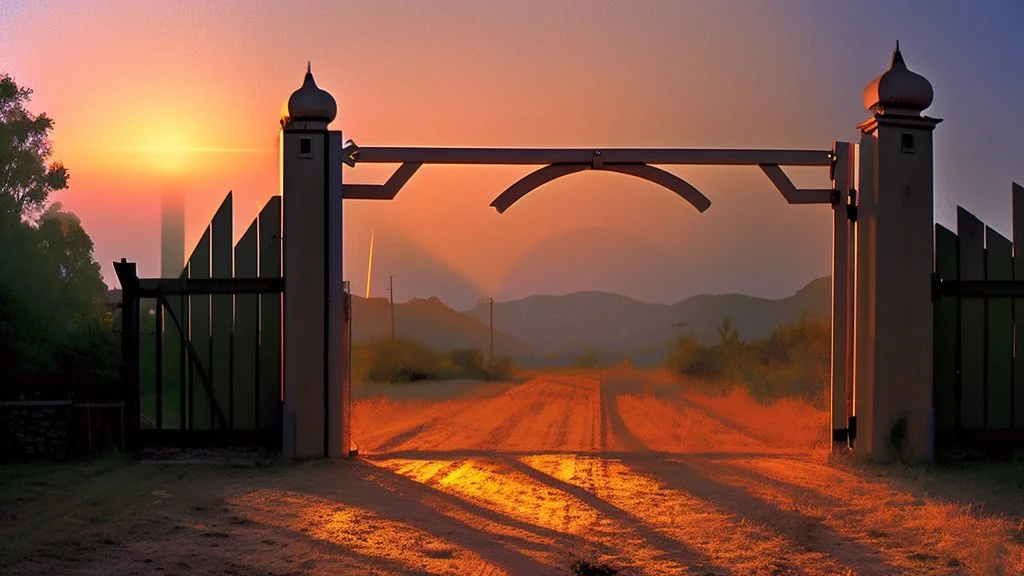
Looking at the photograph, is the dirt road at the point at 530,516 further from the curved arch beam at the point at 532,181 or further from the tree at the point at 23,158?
the tree at the point at 23,158

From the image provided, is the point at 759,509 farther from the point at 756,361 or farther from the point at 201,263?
the point at 756,361

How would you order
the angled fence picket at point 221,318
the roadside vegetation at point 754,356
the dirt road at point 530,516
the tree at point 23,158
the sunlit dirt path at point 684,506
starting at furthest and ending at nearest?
the roadside vegetation at point 754,356 → the tree at point 23,158 → the angled fence picket at point 221,318 → the sunlit dirt path at point 684,506 → the dirt road at point 530,516

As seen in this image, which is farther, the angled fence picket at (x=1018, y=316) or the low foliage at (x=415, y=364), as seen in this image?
the low foliage at (x=415, y=364)

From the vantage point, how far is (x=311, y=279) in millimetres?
11516

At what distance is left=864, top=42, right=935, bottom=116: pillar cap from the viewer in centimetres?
1142

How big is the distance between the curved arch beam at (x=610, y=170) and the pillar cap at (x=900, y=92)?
2362mm

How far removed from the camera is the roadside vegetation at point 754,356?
3086 centimetres

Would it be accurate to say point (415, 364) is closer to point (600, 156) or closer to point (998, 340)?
point (600, 156)

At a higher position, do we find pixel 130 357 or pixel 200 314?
pixel 200 314

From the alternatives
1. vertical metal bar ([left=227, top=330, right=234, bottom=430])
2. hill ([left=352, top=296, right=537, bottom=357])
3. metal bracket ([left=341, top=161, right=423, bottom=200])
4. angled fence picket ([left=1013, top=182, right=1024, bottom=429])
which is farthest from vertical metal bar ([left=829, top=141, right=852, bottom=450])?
hill ([left=352, top=296, right=537, bottom=357])

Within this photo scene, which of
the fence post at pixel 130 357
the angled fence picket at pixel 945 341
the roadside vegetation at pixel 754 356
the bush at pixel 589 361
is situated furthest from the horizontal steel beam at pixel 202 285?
the bush at pixel 589 361

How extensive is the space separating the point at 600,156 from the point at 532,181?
91 cm

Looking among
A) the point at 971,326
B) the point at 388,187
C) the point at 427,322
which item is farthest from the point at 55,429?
the point at 427,322

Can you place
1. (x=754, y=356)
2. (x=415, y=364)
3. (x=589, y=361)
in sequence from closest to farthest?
1. (x=415, y=364)
2. (x=754, y=356)
3. (x=589, y=361)
